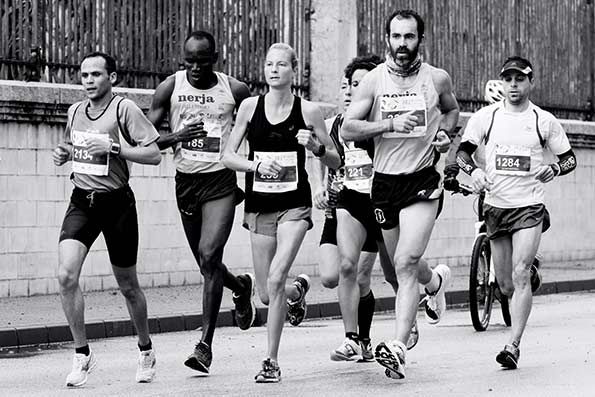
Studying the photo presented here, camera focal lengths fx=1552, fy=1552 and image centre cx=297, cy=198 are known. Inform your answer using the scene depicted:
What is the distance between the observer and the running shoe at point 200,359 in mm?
9531

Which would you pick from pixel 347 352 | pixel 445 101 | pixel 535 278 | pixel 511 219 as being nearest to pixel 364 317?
pixel 347 352

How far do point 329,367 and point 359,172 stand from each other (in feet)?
4.46

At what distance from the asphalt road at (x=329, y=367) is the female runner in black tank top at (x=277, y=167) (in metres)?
0.64

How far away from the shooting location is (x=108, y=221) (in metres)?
9.57

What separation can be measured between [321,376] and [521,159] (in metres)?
2.15

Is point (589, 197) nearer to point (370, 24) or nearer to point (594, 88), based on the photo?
point (594, 88)

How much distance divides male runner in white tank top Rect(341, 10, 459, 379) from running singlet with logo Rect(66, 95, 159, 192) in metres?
1.29

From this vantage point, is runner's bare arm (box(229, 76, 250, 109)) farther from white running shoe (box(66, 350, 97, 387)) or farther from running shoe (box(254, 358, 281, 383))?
white running shoe (box(66, 350, 97, 387))

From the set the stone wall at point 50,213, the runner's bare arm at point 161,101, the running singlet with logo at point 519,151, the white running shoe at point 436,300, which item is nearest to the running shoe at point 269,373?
the runner's bare arm at point 161,101

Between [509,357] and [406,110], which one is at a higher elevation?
[406,110]

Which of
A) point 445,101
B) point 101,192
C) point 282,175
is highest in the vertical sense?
point 445,101

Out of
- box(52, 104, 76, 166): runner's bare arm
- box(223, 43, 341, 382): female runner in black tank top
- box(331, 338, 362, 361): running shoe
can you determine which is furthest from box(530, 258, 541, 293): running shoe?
box(52, 104, 76, 166): runner's bare arm

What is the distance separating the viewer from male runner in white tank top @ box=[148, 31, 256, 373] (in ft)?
32.5

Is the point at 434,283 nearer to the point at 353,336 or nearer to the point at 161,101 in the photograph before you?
the point at 353,336
